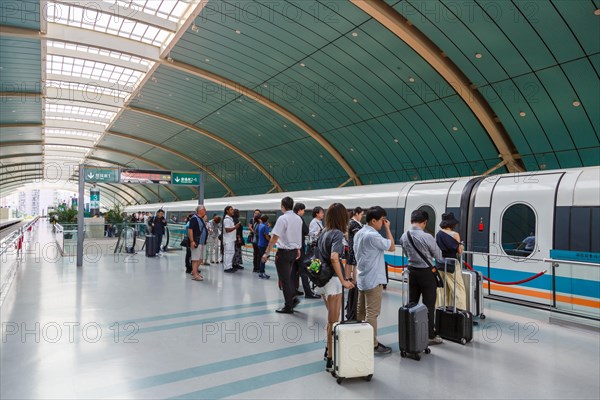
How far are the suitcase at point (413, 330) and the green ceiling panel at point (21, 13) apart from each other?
59.3 feet

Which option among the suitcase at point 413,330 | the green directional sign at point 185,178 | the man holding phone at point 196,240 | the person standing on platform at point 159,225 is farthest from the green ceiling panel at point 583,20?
the person standing on platform at point 159,225

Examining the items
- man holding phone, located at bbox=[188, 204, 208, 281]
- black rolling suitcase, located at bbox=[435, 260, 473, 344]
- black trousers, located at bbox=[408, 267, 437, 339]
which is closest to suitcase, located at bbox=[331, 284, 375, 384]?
black trousers, located at bbox=[408, 267, 437, 339]

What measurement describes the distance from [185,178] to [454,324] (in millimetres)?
11769

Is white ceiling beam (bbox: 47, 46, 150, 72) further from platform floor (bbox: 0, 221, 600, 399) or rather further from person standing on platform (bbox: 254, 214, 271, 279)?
platform floor (bbox: 0, 221, 600, 399)

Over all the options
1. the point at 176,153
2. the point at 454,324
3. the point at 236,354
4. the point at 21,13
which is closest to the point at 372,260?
the point at 454,324

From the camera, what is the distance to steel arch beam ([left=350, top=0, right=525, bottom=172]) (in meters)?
14.5

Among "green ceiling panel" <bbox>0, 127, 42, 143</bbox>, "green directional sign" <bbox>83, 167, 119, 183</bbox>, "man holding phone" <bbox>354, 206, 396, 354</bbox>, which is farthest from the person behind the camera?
"green ceiling panel" <bbox>0, 127, 42, 143</bbox>

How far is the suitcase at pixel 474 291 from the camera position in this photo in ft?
20.8

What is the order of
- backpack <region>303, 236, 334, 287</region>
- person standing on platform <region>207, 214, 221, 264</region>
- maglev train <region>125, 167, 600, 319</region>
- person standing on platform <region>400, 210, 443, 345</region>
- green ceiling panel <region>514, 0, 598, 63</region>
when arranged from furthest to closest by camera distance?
1. person standing on platform <region>207, 214, 221, 264</region>
2. green ceiling panel <region>514, 0, 598, 63</region>
3. maglev train <region>125, 167, 600, 319</region>
4. person standing on platform <region>400, 210, 443, 345</region>
5. backpack <region>303, 236, 334, 287</region>

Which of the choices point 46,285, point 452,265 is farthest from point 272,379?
point 46,285

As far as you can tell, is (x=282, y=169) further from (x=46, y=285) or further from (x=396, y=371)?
(x=396, y=371)

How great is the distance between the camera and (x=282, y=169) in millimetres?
35438

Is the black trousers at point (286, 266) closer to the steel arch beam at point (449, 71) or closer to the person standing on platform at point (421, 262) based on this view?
the person standing on platform at point (421, 262)

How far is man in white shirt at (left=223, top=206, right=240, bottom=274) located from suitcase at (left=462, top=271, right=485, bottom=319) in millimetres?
6931
